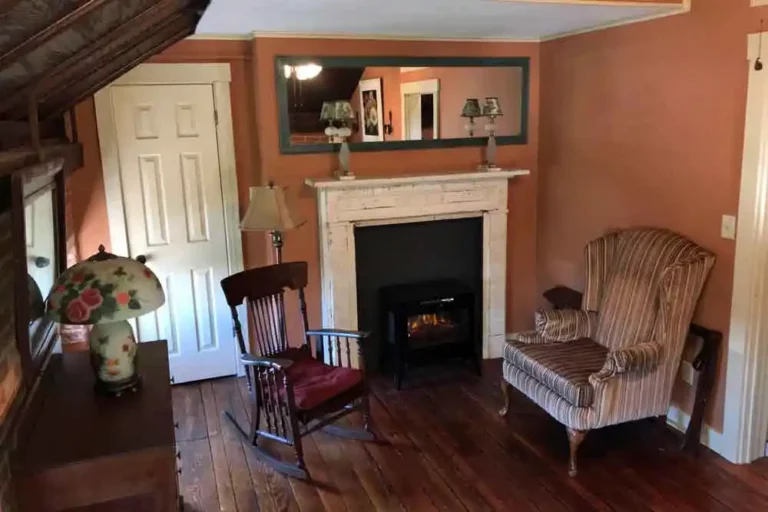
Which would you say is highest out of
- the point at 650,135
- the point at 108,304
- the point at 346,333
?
the point at 650,135

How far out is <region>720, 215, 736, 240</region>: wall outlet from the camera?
10.4ft

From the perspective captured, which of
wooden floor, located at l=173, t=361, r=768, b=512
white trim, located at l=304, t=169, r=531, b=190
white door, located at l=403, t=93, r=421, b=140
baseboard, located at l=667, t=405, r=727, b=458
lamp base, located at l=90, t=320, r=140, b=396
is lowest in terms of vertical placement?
wooden floor, located at l=173, t=361, r=768, b=512

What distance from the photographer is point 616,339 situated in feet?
11.8

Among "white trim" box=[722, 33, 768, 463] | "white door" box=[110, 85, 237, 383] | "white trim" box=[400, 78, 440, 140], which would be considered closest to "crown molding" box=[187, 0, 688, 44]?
"white trim" box=[400, 78, 440, 140]

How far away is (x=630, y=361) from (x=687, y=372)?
0.56 m

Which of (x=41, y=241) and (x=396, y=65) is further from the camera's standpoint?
(x=396, y=65)

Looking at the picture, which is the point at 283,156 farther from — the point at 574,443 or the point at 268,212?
the point at 574,443

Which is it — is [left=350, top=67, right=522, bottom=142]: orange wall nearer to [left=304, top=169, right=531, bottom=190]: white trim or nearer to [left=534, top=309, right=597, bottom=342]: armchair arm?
[left=304, top=169, right=531, bottom=190]: white trim

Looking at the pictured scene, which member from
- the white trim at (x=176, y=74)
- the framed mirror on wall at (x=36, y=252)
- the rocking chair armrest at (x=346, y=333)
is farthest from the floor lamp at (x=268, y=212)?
the framed mirror on wall at (x=36, y=252)

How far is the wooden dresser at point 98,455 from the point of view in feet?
6.11

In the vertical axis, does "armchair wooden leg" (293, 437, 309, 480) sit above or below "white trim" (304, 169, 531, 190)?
below

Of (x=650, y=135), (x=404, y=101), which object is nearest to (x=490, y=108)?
(x=404, y=101)

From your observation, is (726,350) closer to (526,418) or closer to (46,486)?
(526,418)

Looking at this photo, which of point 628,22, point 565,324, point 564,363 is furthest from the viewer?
point 565,324
